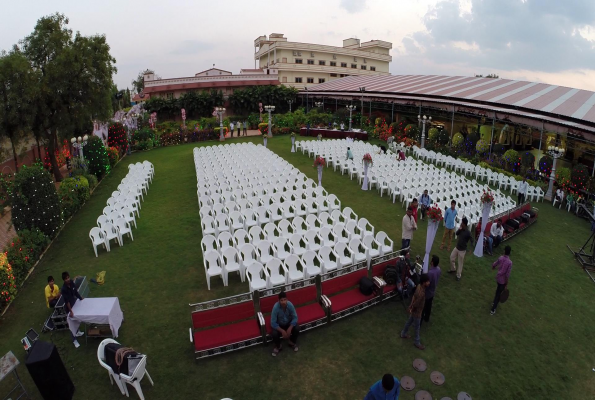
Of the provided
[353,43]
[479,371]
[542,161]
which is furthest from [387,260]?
[353,43]

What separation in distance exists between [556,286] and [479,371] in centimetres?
466

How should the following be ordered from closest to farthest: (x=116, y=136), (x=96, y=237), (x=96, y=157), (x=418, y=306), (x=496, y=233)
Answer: (x=418, y=306)
(x=96, y=237)
(x=496, y=233)
(x=96, y=157)
(x=116, y=136)

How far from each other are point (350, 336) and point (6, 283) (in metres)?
7.86

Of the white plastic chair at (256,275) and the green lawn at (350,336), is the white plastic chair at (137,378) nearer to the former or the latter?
the green lawn at (350,336)

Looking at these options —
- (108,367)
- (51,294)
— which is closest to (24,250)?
(51,294)

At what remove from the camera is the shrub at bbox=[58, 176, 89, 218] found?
13523 millimetres

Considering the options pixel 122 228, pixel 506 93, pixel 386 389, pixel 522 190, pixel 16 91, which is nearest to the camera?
pixel 386 389

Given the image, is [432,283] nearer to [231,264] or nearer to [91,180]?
[231,264]

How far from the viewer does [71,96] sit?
1834 cm

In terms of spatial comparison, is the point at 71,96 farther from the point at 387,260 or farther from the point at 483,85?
the point at 483,85

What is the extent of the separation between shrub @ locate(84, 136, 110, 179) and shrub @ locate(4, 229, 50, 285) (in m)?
8.62

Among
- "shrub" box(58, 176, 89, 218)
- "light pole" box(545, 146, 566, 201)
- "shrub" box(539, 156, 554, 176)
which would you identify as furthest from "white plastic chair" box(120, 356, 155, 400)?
"shrub" box(539, 156, 554, 176)

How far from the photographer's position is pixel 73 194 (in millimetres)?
14172

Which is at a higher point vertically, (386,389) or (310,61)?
(310,61)
